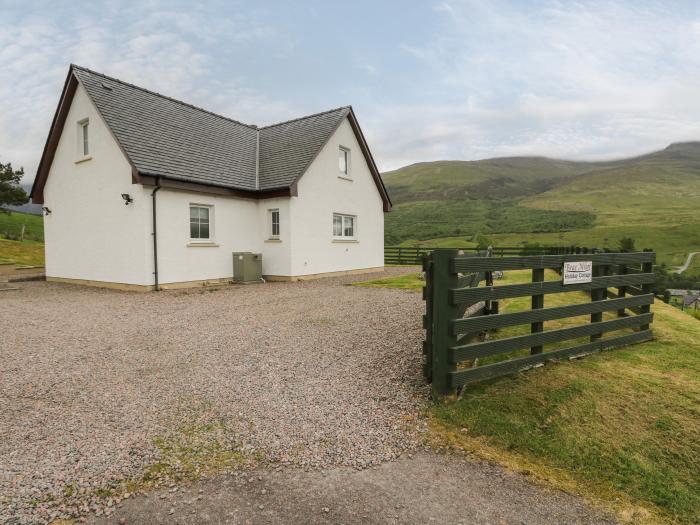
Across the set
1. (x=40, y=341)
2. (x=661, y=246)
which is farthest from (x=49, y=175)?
(x=661, y=246)

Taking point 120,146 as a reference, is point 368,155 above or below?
above

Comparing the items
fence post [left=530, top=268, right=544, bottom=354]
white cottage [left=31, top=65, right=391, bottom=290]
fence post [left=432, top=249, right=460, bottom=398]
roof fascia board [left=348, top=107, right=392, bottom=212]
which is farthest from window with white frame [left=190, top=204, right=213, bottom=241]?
fence post [left=530, top=268, right=544, bottom=354]

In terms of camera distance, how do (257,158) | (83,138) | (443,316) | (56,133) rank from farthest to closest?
(257,158) < (56,133) < (83,138) < (443,316)

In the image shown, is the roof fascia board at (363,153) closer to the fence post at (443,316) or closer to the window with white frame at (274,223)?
the window with white frame at (274,223)

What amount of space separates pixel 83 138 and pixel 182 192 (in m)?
5.08

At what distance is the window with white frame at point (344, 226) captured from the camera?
Result: 20214mm

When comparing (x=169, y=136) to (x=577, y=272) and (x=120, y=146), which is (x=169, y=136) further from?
(x=577, y=272)

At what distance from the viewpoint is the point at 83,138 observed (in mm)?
16297

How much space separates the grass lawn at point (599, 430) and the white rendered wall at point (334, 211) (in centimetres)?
1348

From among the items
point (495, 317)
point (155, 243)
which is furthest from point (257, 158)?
point (495, 317)

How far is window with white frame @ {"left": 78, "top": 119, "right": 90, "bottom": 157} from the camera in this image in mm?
16094

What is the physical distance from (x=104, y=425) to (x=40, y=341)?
455cm

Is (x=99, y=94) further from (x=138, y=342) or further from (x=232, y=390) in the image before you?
(x=232, y=390)

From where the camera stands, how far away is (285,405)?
184 inches
